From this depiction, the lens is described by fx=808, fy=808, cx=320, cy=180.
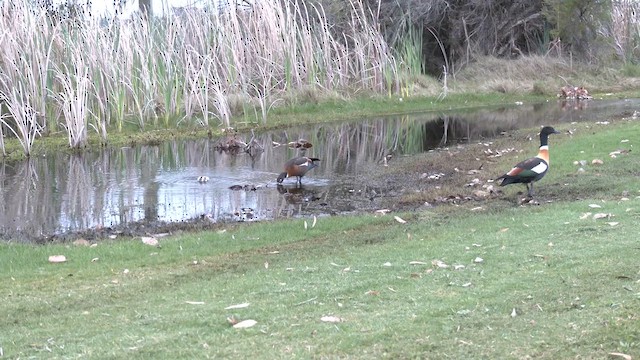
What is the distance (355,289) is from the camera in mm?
6516

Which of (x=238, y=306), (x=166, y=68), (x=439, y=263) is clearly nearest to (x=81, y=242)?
(x=238, y=306)

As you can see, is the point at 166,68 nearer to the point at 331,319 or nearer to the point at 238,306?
the point at 238,306

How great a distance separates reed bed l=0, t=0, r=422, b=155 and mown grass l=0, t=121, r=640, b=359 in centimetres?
802

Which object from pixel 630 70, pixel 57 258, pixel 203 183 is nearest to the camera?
pixel 57 258

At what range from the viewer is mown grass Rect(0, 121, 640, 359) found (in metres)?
5.14

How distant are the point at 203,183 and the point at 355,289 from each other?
24.9 ft

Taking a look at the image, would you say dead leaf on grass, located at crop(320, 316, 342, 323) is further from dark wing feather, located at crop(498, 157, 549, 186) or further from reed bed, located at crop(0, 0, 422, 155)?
reed bed, located at crop(0, 0, 422, 155)

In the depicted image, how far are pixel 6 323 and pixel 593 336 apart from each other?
4.36m

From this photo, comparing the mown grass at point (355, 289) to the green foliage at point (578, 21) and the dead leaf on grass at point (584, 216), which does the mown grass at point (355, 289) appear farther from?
the green foliage at point (578, 21)

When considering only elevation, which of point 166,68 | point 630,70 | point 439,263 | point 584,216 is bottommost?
point 439,263

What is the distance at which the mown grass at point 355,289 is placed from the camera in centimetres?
514

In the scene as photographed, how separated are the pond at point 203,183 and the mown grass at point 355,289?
1.54 metres

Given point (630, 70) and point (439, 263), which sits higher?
point (630, 70)

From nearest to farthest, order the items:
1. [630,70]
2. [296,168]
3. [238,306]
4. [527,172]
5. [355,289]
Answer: [238,306]
[355,289]
[527,172]
[296,168]
[630,70]
